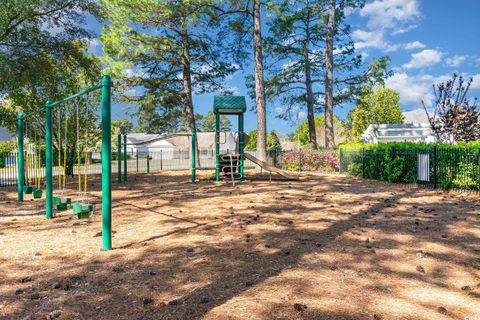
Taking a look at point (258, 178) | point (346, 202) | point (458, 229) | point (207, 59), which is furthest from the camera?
point (207, 59)

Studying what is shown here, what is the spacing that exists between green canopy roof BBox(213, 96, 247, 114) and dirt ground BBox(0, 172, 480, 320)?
23.3 ft

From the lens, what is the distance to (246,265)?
13.8 feet

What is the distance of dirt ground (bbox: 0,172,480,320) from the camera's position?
310 centimetres

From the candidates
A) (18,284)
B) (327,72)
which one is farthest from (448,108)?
(18,284)

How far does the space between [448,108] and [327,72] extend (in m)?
10.3

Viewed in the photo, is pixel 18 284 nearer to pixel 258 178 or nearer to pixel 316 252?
pixel 316 252

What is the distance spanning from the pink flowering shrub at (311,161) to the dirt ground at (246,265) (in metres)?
12.7

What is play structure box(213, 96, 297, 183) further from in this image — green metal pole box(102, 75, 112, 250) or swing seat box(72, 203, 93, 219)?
green metal pole box(102, 75, 112, 250)

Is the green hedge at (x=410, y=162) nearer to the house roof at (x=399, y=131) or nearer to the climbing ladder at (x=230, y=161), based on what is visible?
the climbing ladder at (x=230, y=161)

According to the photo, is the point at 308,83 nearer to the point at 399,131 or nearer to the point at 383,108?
the point at 399,131

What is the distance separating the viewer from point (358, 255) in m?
4.64

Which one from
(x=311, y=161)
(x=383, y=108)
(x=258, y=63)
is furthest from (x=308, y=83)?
(x=383, y=108)

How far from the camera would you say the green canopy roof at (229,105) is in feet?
47.2

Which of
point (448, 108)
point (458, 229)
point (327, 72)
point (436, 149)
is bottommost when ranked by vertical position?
point (458, 229)
